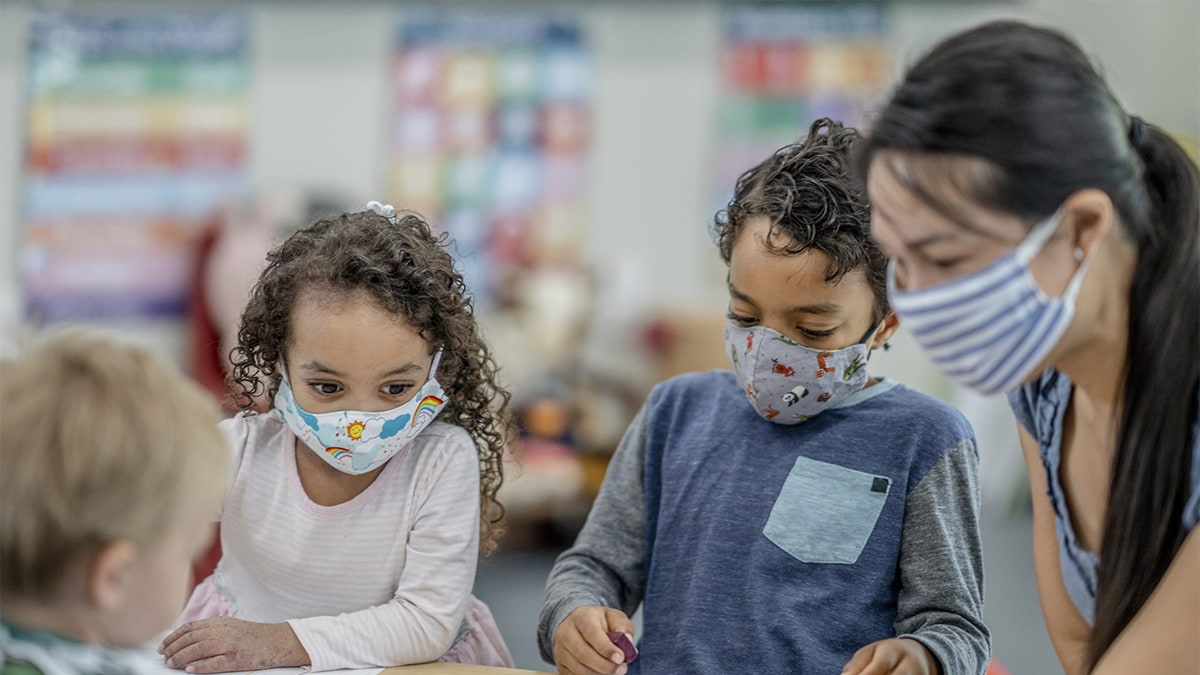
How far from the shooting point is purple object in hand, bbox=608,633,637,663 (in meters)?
1.09

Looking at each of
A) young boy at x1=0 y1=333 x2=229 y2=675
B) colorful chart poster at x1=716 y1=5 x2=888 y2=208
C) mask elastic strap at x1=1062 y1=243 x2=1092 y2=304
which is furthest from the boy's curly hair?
colorful chart poster at x1=716 y1=5 x2=888 y2=208

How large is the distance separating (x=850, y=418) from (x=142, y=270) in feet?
9.44

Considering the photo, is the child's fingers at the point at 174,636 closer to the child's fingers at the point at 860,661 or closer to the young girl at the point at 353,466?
the young girl at the point at 353,466

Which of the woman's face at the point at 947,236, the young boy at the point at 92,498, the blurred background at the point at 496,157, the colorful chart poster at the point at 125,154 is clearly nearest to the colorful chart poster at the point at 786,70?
the blurred background at the point at 496,157

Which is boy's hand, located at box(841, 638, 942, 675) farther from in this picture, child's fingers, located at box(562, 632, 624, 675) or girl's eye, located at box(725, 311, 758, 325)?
girl's eye, located at box(725, 311, 758, 325)

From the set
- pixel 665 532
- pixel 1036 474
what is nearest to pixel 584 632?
pixel 665 532

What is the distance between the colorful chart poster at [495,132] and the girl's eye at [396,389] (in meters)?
2.55

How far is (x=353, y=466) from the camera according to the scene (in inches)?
46.4

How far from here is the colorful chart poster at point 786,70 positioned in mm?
3863

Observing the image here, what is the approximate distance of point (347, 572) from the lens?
1194 millimetres

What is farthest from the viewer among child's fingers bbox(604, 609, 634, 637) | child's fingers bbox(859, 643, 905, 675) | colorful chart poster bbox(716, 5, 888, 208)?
colorful chart poster bbox(716, 5, 888, 208)

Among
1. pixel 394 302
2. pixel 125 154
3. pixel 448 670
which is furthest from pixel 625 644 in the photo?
pixel 125 154

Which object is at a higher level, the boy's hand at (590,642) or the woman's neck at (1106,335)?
the woman's neck at (1106,335)

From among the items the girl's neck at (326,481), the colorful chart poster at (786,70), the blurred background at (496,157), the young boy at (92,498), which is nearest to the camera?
the young boy at (92,498)
